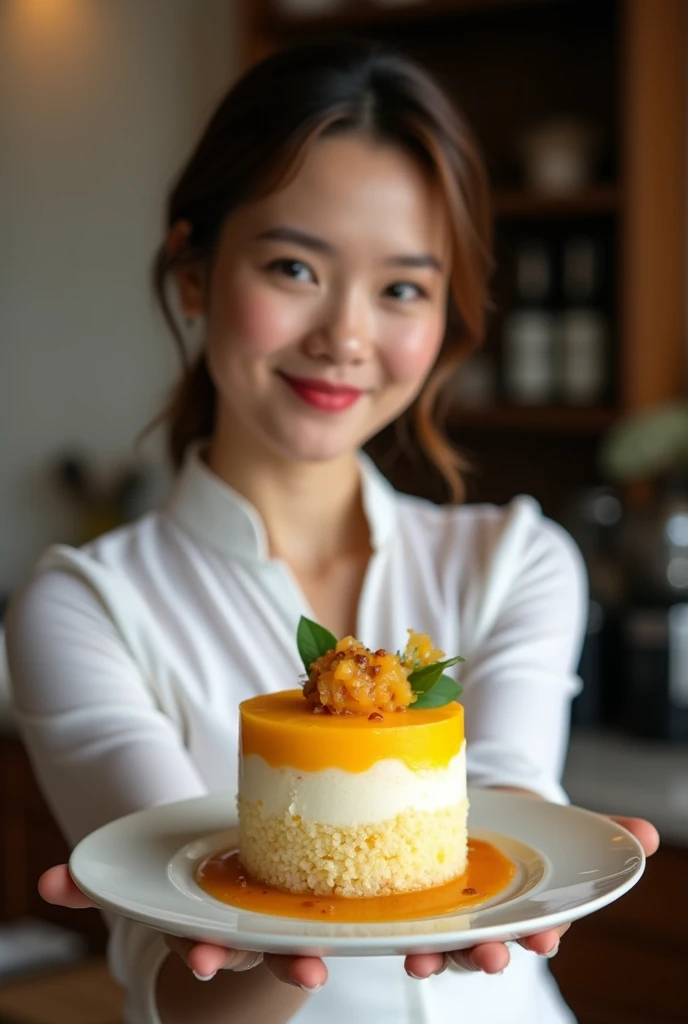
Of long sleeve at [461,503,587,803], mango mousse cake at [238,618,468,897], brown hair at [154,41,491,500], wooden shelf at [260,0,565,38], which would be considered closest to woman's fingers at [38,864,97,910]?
mango mousse cake at [238,618,468,897]

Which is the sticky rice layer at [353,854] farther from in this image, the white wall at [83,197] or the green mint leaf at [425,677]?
the white wall at [83,197]

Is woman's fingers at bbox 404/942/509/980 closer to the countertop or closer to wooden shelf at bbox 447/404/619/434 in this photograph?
the countertop

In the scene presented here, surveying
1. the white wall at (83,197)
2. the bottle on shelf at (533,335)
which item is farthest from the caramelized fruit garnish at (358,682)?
the white wall at (83,197)

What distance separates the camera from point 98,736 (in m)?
1.23

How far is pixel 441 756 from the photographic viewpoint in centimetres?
98

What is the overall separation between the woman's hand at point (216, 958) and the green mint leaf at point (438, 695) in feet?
0.69

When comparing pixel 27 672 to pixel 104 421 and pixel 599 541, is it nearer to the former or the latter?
pixel 599 541

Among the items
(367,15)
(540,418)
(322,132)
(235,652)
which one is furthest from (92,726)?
(367,15)

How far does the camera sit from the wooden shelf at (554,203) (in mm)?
3147

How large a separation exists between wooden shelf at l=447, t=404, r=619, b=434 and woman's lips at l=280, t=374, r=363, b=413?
1911 mm

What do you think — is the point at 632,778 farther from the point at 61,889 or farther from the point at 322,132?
the point at 61,889

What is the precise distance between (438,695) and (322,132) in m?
0.67

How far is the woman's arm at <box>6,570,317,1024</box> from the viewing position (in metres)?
1.14

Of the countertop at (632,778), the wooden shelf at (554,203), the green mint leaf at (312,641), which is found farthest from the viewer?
the wooden shelf at (554,203)
